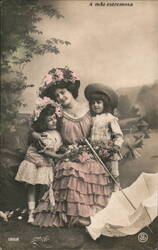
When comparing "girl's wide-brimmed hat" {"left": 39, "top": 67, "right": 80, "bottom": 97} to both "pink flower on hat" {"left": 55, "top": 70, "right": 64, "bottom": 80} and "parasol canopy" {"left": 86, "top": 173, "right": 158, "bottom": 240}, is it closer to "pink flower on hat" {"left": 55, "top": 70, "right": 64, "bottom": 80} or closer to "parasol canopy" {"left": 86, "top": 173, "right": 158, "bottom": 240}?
"pink flower on hat" {"left": 55, "top": 70, "right": 64, "bottom": 80}

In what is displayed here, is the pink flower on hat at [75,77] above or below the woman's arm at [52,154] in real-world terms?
above

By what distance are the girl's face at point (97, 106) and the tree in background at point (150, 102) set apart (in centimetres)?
21

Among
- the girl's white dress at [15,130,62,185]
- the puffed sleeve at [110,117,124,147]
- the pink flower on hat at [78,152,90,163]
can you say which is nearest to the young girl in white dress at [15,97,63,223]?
the girl's white dress at [15,130,62,185]

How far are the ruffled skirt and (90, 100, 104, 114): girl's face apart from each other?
11.3 inches

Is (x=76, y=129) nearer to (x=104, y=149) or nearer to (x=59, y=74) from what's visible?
(x=104, y=149)

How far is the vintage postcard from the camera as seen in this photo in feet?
7.80

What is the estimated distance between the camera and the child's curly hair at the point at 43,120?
2.44 metres

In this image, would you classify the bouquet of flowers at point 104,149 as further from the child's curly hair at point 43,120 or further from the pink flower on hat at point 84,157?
the child's curly hair at point 43,120

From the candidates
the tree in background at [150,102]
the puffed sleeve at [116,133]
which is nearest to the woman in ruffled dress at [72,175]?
the puffed sleeve at [116,133]

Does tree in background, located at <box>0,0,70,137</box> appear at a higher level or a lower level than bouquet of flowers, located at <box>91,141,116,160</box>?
higher

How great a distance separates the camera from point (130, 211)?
2.34m

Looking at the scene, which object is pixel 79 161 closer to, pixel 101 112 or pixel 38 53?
pixel 101 112

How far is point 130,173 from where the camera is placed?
2.39 m

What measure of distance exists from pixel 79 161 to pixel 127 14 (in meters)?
0.87
